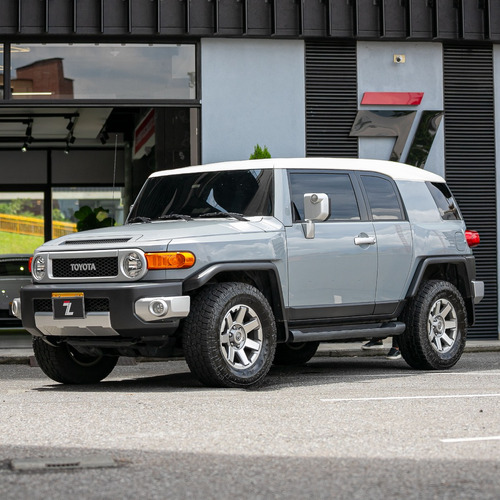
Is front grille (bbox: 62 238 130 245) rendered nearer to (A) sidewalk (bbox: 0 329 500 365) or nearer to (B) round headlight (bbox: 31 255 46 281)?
(B) round headlight (bbox: 31 255 46 281)

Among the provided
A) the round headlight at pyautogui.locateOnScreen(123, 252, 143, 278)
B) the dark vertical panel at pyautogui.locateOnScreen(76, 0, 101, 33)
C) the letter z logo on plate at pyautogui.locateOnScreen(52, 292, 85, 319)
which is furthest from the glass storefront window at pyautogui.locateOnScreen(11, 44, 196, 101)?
the round headlight at pyautogui.locateOnScreen(123, 252, 143, 278)

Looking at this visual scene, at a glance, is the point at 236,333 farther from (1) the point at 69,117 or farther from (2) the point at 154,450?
(1) the point at 69,117

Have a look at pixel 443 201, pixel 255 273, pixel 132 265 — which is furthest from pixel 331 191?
pixel 132 265

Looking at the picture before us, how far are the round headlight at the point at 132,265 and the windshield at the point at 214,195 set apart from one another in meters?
1.17

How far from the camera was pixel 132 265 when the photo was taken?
9391 millimetres

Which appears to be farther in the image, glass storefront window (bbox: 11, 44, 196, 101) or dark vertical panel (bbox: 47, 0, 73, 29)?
glass storefront window (bbox: 11, 44, 196, 101)

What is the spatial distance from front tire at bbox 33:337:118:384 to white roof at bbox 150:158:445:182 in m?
1.99

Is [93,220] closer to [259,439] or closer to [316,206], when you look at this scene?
[316,206]

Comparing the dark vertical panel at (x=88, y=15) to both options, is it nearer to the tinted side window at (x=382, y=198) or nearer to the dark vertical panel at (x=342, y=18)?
the dark vertical panel at (x=342, y=18)

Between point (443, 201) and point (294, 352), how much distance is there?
2289 mm

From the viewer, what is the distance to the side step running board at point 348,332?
10305mm

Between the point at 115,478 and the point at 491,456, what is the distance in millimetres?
2009

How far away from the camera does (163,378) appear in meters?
11.3

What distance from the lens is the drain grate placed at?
572 cm
